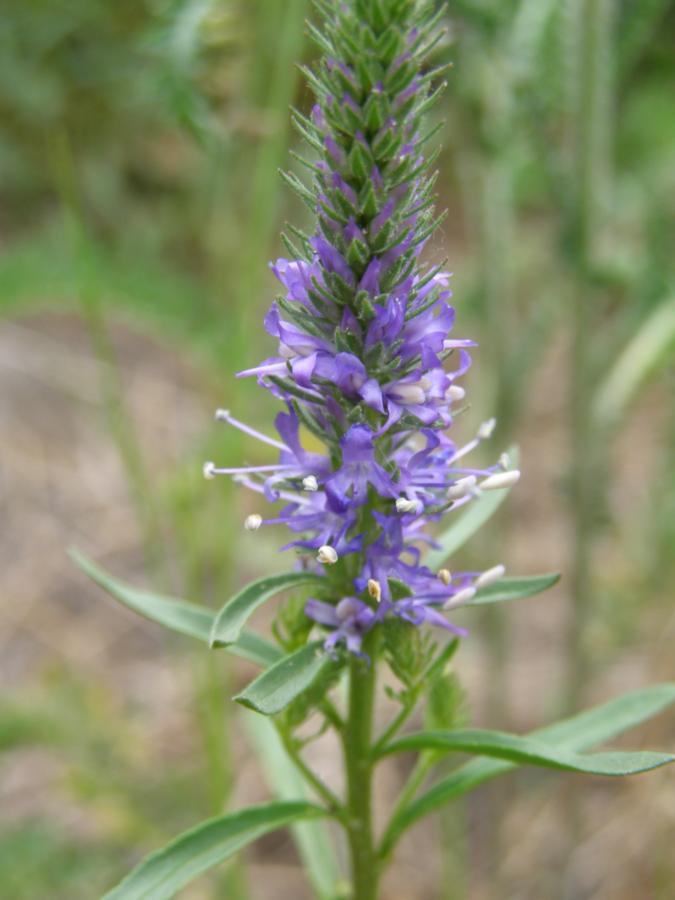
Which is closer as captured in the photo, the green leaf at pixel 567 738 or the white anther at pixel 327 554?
the white anther at pixel 327 554

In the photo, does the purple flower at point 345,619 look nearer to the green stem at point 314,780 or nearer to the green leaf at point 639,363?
the green stem at point 314,780

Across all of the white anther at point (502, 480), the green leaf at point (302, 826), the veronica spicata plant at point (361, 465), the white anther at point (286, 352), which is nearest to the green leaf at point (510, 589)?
the veronica spicata plant at point (361, 465)

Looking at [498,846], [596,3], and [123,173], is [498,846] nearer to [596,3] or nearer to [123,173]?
[596,3]

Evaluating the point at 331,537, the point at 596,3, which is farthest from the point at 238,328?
the point at 331,537

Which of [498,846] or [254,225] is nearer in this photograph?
[254,225]

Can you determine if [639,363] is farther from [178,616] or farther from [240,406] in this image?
[178,616]

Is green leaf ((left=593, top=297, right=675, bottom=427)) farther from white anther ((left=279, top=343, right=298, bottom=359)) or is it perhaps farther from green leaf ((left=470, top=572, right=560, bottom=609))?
white anther ((left=279, top=343, right=298, bottom=359))
